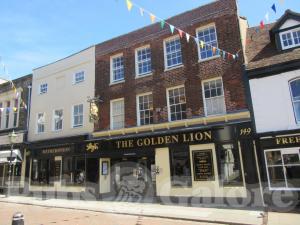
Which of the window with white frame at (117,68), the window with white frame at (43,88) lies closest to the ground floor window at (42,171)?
the window with white frame at (43,88)

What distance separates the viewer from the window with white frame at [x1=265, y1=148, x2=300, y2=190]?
36.8ft

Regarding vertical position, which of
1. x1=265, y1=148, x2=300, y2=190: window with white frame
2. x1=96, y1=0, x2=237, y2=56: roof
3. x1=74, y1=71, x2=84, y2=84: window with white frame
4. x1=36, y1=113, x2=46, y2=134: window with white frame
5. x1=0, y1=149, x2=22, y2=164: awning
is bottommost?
x1=265, y1=148, x2=300, y2=190: window with white frame

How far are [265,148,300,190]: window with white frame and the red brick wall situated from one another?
2506 millimetres

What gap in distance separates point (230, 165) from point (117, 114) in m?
7.55

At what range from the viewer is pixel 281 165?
37.7 ft

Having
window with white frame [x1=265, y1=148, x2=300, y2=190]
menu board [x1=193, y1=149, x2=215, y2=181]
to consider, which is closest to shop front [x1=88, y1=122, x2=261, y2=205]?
menu board [x1=193, y1=149, x2=215, y2=181]

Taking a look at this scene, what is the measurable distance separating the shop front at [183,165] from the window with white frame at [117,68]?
4032 mm

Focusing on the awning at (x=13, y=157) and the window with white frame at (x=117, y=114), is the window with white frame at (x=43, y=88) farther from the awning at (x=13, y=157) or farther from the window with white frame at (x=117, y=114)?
the window with white frame at (x=117, y=114)

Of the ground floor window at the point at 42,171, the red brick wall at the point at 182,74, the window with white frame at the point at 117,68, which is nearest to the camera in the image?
the red brick wall at the point at 182,74

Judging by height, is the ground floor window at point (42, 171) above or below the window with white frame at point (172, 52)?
below

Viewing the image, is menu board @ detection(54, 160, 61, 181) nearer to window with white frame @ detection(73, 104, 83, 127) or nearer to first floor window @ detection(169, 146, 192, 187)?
window with white frame @ detection(73, 104, 83, 127)

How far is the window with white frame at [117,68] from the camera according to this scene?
57.1 ft

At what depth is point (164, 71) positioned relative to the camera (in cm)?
1541

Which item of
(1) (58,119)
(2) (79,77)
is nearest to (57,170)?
(1) (58,119)
